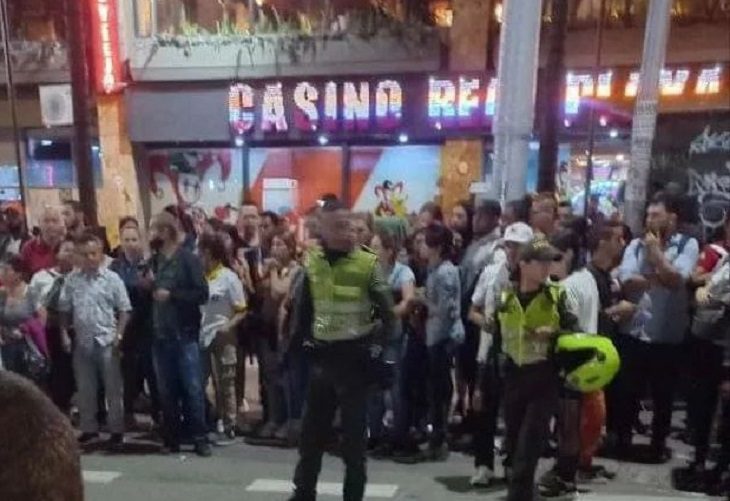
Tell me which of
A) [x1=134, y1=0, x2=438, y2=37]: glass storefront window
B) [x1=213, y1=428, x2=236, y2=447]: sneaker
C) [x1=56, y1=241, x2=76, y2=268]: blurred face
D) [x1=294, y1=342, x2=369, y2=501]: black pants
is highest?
[x1=134, y1=0, x2=438, y2=37]: glass storefront window

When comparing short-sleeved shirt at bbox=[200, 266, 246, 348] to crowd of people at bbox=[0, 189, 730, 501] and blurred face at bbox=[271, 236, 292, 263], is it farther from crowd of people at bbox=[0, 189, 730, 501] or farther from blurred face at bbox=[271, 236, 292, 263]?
blurred face at bbox=[271, 236, 292, 263]

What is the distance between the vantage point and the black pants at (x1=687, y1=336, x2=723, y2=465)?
7.00 m

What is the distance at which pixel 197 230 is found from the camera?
959 centimetres

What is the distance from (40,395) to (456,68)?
14668mm

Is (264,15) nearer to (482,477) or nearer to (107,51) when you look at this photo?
(107,51)

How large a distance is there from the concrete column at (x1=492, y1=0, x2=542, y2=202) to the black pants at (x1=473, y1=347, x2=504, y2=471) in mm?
2256

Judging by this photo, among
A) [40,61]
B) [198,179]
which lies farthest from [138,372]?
[40,61]

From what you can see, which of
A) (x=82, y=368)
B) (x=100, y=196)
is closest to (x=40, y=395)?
(x=82, y=368)

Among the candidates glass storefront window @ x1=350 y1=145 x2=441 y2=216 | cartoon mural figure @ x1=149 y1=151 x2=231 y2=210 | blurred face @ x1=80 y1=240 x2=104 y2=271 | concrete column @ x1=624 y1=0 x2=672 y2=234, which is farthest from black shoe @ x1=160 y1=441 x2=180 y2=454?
cartoon mural figure @ x1=149 y1=151 x2=231 y2=210

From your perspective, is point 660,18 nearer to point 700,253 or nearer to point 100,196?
point 700,253

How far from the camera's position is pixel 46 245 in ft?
29.9

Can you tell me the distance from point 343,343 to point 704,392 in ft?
8.76

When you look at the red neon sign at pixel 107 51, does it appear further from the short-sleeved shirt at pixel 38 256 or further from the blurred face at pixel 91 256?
the blurred face at pixel 91 256

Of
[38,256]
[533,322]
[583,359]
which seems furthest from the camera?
[38,256]
